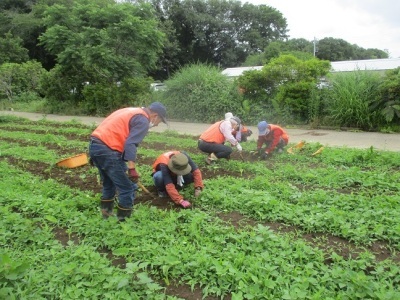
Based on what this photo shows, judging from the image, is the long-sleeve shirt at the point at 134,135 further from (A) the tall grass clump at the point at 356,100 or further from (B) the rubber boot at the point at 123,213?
(A) the tall grass clump at the point at 356,100

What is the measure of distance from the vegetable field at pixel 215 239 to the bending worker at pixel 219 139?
2.56 feet

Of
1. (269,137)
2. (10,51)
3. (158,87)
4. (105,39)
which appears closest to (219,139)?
(269,137)

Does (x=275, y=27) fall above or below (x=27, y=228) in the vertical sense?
above

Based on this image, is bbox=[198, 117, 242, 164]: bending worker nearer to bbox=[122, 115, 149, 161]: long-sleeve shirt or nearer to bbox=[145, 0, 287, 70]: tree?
bbox=[122, 115, 149, 161]: long-sleeve shirt

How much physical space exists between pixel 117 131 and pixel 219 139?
10.6 ft

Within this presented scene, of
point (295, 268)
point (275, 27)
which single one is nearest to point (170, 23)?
point (275, 27)

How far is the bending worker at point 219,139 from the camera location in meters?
6.84

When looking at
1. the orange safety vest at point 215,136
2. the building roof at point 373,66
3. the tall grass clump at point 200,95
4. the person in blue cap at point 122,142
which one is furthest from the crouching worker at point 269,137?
the building roof at point 373,66

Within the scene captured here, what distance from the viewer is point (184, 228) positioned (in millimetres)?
3889

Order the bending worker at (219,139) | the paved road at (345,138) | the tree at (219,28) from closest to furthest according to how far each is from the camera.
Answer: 1. the bending worker at (219,139)
2. the paved road at (345,138)
3. the tree at (219,28)

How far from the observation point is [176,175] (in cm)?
494

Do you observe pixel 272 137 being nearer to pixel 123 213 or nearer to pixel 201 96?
pixel 123 213

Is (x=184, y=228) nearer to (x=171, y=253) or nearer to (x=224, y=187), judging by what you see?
(x=171, y=253)

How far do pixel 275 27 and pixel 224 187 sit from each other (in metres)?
43.3
